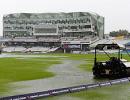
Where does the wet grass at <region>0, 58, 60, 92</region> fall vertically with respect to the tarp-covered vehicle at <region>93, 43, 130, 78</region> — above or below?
below

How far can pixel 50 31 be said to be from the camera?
18662 centimetres

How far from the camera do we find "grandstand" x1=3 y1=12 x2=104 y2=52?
573 feet

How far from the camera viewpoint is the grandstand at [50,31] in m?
175

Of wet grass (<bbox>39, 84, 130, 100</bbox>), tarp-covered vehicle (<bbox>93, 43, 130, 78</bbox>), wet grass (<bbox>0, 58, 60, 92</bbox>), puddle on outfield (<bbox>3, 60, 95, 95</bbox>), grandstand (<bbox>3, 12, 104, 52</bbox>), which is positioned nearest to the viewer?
wet grass (<bbox>39, 84, 130, 100</bbox>)

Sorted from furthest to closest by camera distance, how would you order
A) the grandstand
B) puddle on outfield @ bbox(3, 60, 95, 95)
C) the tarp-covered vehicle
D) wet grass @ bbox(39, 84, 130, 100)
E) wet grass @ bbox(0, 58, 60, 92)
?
the grandstand
the tarp-covered vehicle
wet grass @ bbox(0, 58, 60, 92)
puddle on outfield @ bbox(3, 60, 95, 95)
wet grass @ bbox(39, 84, 130, 100)

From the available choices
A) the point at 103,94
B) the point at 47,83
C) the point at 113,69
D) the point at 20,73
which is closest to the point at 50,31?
the point at 20,73

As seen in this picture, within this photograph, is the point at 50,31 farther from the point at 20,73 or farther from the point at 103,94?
the point at 103,94

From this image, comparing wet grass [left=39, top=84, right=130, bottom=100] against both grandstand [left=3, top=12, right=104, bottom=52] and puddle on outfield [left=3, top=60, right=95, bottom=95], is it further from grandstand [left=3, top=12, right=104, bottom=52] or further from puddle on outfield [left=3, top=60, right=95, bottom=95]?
grandstand [left=3, top=12, right=104, bottom=52]

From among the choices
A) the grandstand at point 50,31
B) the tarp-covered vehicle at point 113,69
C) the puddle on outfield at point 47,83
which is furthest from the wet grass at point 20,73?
the grandstand at point 50,31

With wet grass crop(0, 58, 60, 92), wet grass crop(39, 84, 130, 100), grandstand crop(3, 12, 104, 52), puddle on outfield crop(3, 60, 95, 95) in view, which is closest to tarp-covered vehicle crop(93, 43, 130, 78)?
puddle on outfield crop(3, 60, 95, 95)

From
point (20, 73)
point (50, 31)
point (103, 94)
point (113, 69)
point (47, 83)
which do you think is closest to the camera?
point (103, 94)

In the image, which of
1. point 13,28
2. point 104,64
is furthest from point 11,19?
point 104,64

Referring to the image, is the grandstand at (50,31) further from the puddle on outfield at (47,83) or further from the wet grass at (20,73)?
the puddle on outfield at (47,83)

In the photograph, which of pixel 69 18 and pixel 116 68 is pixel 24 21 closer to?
pixel 69 18
